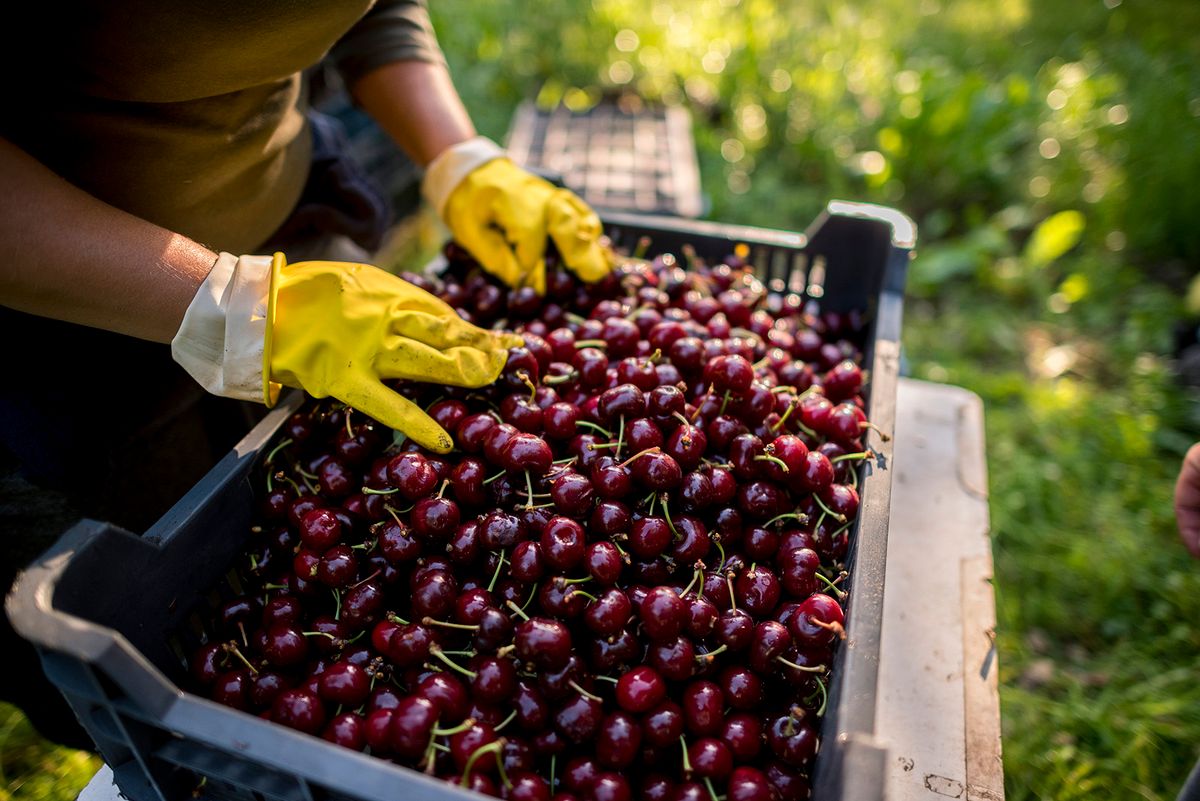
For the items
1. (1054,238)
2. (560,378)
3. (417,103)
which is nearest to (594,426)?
(560,378)

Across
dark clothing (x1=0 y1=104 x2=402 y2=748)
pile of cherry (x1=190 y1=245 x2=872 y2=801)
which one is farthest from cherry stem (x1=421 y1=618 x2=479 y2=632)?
dark clothing (x1=0 y1=104 x2=402 y2=748)

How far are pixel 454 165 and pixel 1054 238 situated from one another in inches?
144

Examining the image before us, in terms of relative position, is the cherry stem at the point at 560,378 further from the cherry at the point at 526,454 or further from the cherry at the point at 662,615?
the cherry at the point at 662,615

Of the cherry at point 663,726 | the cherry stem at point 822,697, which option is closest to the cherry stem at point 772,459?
the cherry stem at point 822,697

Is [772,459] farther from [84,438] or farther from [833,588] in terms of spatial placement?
[84,438]

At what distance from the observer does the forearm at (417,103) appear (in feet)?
8.20

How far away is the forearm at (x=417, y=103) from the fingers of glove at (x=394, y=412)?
1.16m

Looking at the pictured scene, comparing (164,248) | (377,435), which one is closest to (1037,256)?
(377,435)

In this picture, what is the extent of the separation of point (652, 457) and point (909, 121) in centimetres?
446

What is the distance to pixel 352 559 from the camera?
1546mm

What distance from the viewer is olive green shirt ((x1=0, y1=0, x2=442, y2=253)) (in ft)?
4.83

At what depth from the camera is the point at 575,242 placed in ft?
7.53

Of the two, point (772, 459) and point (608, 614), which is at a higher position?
point (772, 459)

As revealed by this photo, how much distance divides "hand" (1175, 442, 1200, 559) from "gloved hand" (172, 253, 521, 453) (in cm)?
162
